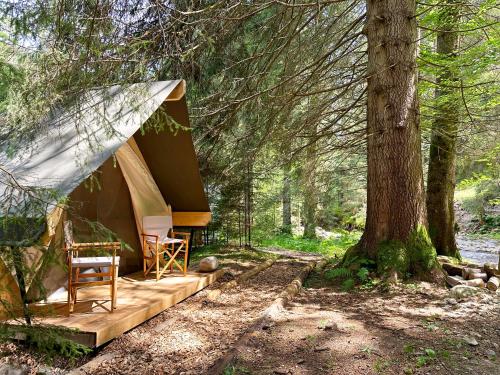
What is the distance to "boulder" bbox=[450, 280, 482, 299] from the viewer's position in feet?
13.0

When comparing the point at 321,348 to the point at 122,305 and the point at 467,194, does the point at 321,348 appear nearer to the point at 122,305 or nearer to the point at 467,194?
the point at 122,305

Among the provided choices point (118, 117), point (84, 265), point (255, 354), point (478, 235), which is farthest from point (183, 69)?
point (478, 235)

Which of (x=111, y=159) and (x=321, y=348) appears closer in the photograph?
(x=321, y=348)

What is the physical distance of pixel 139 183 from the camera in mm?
5660

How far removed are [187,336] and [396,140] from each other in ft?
10.8

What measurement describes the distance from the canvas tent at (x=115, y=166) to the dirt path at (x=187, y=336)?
98cm

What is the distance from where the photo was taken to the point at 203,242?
9.38 metres

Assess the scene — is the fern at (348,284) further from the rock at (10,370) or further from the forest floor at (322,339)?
the rock at (10,370)

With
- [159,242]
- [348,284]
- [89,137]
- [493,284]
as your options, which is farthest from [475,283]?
[89,137]

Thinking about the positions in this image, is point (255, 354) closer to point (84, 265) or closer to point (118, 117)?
point (84, 265)

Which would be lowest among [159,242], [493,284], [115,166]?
[493,284]

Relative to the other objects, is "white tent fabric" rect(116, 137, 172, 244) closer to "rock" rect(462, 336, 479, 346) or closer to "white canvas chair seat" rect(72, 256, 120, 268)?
"white canvas chair seat" rect(72, 256, 120, 268)

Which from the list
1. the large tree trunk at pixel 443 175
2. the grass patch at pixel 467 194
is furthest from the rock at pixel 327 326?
the grass patch at pixel 467 194

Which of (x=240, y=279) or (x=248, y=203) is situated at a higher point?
(x=248, y=203)
